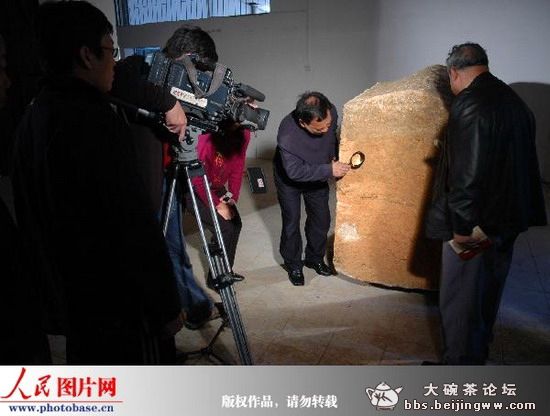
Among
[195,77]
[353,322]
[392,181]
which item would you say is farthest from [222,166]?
[353,322]

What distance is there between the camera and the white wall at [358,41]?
505 cm

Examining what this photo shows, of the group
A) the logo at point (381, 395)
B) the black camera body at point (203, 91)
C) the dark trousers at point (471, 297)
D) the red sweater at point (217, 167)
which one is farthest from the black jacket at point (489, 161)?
the red sweater at point (217, 167)

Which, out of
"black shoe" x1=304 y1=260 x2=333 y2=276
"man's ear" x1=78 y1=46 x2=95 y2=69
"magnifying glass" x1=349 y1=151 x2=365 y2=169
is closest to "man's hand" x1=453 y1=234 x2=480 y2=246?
"magnifying glass" x1=349 y1=151 x2=365 y2=169

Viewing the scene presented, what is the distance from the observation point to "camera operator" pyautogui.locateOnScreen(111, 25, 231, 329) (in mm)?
1583

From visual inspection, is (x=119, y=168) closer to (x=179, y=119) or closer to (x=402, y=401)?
(x=179, y=119)

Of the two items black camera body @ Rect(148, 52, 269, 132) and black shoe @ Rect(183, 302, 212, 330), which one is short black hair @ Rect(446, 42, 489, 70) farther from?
Answer: black shoe @ Rect(183, 302, 212, 330)

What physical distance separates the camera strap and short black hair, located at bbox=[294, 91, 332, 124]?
104 centimetres

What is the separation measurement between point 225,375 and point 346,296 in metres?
1.57

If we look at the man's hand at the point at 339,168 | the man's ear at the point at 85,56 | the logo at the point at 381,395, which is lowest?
the logo at the point at 381,395

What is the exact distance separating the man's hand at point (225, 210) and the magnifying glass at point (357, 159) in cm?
84

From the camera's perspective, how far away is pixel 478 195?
175 cm

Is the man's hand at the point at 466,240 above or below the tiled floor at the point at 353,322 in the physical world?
above

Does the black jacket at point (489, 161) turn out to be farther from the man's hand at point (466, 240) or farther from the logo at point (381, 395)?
the logo at point (381, 395)

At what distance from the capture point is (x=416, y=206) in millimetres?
2656
